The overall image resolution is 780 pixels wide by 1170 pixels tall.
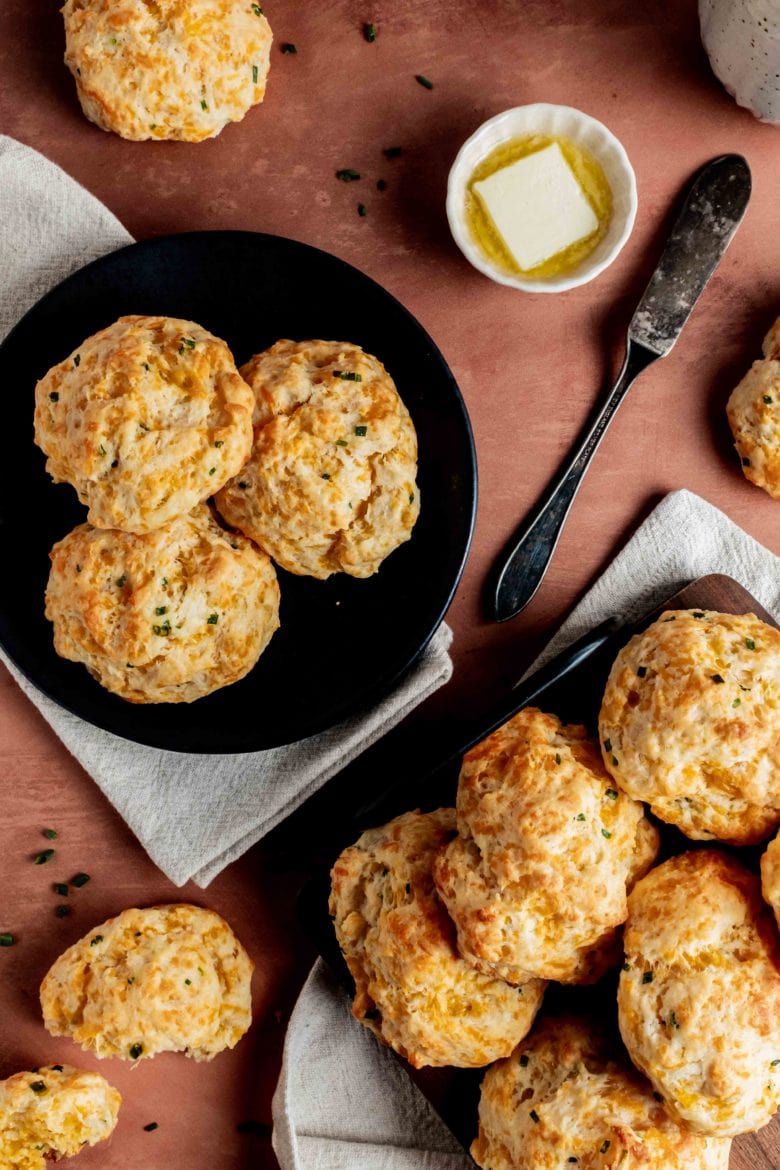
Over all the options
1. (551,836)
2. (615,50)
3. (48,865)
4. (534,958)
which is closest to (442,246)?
(615,50)

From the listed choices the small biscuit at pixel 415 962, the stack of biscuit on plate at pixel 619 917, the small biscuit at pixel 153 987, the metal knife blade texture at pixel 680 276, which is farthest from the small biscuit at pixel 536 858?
the metal knife blade texture at pixel 680 276

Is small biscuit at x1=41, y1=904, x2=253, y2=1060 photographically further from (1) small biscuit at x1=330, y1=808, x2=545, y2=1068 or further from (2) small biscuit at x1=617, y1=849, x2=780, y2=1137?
(2) small biscuit at x1=617, y1=849, x2=780, y2=1137

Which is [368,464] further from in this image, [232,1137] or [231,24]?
[232,1137]

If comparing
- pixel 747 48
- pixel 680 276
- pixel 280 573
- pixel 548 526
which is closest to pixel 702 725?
pixel 548 526

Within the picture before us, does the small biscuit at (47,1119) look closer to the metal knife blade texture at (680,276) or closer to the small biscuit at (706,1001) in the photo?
the small biscuit at (706,1001)

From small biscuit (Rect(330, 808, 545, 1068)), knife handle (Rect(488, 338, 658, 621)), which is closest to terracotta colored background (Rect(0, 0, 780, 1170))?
knife handle (Rect(488, 338, 658, 621))
